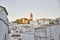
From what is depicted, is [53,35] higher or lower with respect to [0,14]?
lower

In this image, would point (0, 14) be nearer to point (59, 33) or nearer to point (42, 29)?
point (59, 33)

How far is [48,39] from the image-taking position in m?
18.0

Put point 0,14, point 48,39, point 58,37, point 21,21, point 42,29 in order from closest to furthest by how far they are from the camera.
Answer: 1. point 0,14
2. point 58,37
3. point 48,39
4. point 42,29
5. point 21,21

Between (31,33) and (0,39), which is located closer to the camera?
(0,39)

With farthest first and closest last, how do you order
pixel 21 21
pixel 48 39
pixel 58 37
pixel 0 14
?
1. pixel 21 21
2. pixel 48 39
3. pixel 58 37
4. pixel 0 14

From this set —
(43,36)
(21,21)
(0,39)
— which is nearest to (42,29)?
(43,36)

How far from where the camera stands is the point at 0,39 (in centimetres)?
800

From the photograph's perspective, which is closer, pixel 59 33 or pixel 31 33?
pixel 59 33

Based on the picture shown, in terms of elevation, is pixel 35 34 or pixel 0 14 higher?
pixel 0 14

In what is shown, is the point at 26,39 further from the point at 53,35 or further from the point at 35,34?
the point at 53,35

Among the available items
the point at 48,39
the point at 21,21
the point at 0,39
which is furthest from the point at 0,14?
the point at 21,21

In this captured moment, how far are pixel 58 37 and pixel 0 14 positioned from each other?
9.23 meters

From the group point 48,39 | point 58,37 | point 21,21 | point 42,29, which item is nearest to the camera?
point 58,37

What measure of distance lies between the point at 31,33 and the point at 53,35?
140 inches
